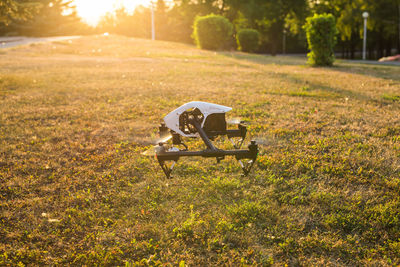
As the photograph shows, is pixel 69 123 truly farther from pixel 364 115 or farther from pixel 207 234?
pixel 364 115

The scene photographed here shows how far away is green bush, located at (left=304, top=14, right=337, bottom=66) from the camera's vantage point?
16672mm

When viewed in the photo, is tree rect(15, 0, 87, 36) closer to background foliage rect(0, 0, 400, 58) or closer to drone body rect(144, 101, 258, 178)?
background foliage rect(0, 0, 400, 58)

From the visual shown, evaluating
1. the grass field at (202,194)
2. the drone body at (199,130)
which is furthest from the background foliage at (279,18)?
→ the drone body at (199,130)

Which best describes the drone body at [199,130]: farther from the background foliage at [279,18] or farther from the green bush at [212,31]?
the background foliage at [279,18]

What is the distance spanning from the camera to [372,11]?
125ft

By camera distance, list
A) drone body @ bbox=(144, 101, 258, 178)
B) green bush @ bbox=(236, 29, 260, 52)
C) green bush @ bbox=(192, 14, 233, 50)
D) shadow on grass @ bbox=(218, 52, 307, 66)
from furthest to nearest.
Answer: green bush @ bbox=(236, 29, 260, 52) → green bush @ bbox=(192, 14, 233, 50) → shadow on grass @ bbox=(218, 52, 307, 66) → drone body @ bbox=(144, 101, 258, 178)

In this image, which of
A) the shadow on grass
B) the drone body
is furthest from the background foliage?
the drone body

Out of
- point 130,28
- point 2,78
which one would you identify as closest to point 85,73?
point 2,78

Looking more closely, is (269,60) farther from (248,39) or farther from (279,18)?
(279,18)

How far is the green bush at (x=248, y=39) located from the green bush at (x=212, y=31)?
2.29 metres

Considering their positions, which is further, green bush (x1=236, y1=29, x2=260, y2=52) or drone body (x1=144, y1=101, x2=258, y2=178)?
green bush (x1=236, y1=29, x2=260, y2=52)

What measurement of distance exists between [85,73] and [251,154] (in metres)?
13.8

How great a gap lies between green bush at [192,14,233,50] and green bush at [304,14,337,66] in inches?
653

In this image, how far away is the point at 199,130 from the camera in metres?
3.51
